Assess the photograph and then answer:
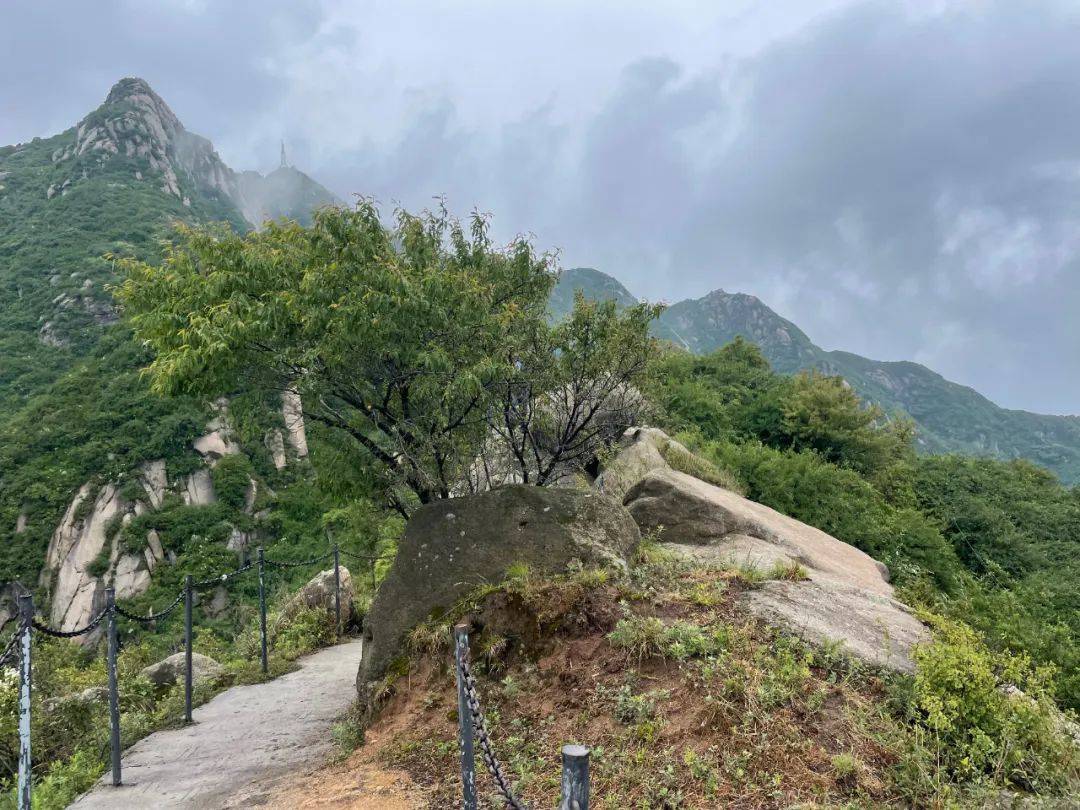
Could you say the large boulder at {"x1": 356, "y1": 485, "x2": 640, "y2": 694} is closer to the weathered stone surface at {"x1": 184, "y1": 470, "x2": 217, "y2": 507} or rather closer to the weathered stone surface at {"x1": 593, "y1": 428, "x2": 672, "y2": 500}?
the weathered stone surface at {"x1": 593, "y1": 428, "x2": 672, "y2": 500}

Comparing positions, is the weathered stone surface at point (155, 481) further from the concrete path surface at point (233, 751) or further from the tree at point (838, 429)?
the tree at point (838, 429)

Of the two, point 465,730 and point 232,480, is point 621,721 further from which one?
point 232,480

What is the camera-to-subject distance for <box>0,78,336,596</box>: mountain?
46.7m

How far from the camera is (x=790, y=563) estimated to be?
317 inches

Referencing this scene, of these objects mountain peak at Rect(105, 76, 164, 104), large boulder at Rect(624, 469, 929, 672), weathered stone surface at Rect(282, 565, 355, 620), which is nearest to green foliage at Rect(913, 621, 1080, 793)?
large boulder at Rect(624, 469, 929, 672)

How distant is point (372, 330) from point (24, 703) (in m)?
4.12

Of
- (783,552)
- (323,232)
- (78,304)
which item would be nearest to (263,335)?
(323,232)

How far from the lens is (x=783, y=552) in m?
9.14

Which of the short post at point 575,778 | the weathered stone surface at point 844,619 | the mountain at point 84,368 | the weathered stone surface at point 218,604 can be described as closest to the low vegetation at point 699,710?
the weathered stone surface at point 844,619

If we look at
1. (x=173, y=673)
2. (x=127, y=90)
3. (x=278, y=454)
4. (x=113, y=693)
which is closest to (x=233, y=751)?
(x=113, y=693)

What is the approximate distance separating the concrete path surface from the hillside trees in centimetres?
318

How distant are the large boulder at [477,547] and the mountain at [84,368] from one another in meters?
2.67

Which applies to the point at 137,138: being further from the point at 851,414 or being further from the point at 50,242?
the point at 851,414

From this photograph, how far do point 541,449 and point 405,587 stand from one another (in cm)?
456
